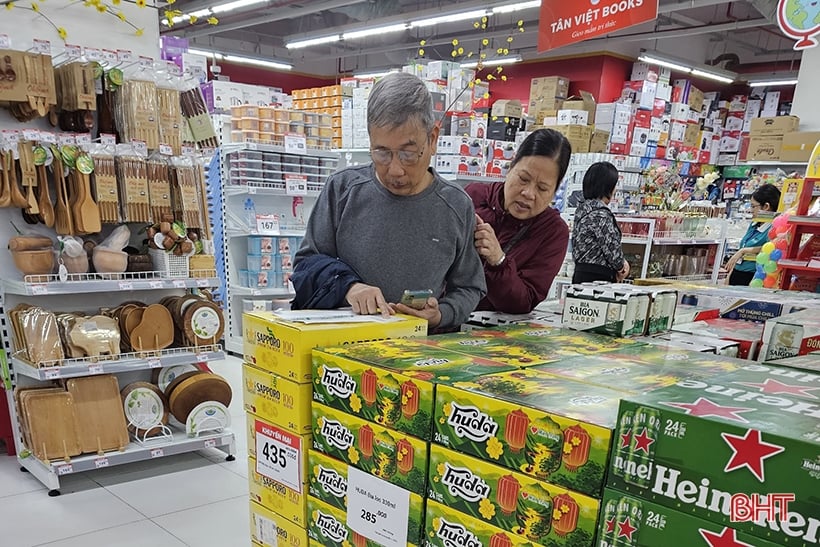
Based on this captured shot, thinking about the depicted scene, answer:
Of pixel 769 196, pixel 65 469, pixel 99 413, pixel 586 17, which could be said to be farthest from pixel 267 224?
pixel 769 196

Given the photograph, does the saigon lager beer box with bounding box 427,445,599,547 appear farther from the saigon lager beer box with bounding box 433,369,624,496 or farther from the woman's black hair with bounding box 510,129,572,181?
the woman's black hair with bounding box 510,129,572,181

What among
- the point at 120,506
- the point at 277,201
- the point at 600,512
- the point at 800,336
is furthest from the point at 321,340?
the point at 277,201

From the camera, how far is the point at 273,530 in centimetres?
116

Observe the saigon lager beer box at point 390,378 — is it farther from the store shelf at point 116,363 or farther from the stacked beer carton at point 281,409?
the store shelf at point 116,363

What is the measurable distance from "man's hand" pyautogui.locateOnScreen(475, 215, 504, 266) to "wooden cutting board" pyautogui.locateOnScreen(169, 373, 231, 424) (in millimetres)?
2190

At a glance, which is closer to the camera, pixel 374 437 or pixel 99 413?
pixel 374 437

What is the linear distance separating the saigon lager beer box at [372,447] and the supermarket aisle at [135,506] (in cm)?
192

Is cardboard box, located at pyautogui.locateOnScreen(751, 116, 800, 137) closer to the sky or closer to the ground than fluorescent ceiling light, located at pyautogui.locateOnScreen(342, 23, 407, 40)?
closer to the ground

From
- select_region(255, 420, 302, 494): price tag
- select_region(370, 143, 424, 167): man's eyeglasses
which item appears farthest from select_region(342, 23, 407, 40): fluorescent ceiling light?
select_region(255, 420, 302, 494): price tag

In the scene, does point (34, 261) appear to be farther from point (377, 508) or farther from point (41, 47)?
point (377, 508)

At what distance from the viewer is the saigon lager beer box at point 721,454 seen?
565 millimetres

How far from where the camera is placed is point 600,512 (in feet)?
2.31

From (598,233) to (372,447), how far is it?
339 centimetres

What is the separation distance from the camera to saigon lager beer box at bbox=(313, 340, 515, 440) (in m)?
0.88
